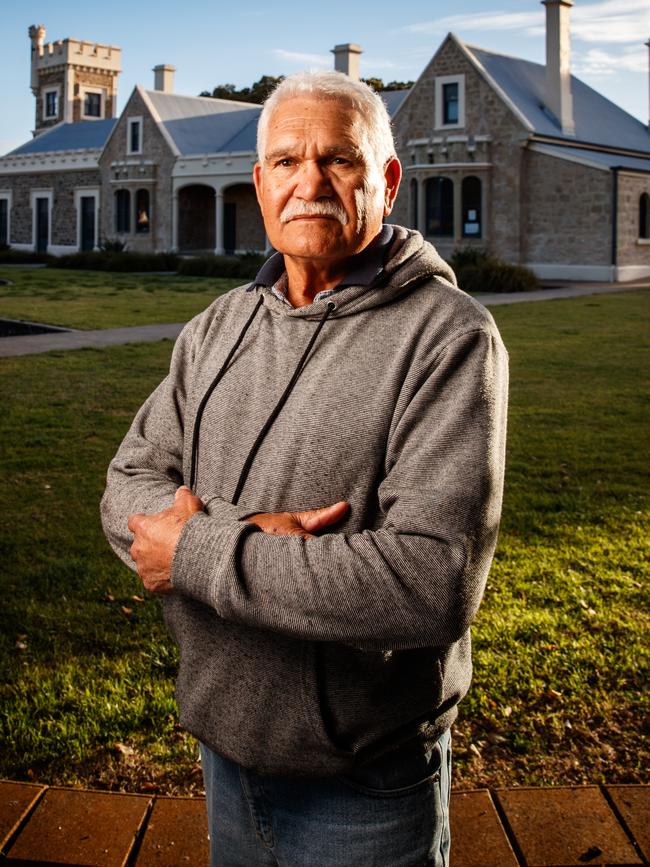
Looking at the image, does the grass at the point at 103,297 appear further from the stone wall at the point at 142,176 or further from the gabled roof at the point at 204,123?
the gabled roof at the point at 204,123

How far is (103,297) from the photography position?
21.1m

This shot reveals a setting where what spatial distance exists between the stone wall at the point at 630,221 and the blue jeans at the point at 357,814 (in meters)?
28.4

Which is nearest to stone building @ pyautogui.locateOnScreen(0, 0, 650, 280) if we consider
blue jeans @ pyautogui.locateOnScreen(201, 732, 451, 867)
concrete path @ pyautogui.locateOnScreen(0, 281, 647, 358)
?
concrete path @ pyautogui.locateOnScreen(0, 281, 647, 358)

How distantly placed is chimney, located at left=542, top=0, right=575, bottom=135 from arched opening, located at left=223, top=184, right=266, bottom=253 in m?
12.4

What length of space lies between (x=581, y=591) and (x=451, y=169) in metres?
28.2

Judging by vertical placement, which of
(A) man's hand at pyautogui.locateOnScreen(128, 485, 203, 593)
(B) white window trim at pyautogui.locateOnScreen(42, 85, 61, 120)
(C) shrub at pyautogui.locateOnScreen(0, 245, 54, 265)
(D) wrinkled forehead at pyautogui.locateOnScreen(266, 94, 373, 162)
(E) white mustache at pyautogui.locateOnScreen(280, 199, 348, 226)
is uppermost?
(B) white window trim at pyautogui.locateOnScreen(42, 85, 61, 120)

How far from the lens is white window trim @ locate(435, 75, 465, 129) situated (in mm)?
31344

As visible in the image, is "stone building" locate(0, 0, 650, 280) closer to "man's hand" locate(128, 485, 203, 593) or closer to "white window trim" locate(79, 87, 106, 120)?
"white window trim" locate(79, 87, 106, 120)

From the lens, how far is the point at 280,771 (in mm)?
1645

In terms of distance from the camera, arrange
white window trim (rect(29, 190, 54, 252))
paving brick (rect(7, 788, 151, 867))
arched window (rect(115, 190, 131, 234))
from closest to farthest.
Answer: paving brick (rect(7, 788, 151, 867)) < arched window (rect(115, 190, 131, 234)) < white window trim (rect(29, 190, 54, 252))

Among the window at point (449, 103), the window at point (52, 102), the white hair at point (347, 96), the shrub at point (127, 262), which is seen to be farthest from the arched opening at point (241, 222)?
the white hair at point (347, 96)

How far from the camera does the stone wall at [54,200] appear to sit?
1751 inches

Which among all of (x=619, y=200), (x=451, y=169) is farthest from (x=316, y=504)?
(x=451, y=169)

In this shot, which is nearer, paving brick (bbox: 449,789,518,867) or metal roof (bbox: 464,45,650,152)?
paving brick (bbox: 449,789,518,867)
